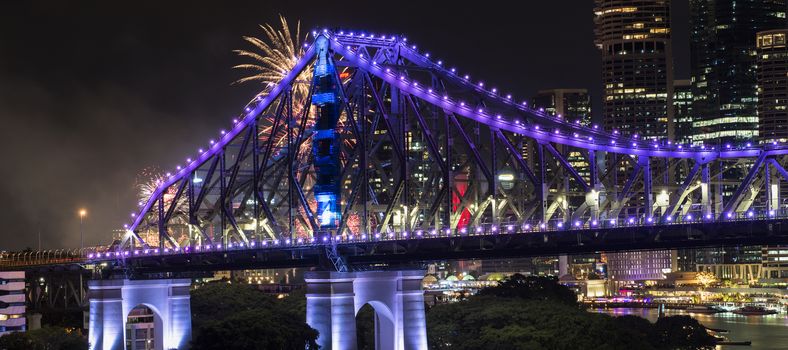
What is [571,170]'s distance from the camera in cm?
8444

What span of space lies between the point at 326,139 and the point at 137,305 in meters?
23.4

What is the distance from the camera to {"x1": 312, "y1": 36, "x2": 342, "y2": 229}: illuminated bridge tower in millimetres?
95312

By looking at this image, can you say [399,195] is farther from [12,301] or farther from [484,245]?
[12,301]

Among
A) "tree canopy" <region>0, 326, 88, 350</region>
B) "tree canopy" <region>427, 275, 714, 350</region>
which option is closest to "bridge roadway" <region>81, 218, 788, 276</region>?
"tree canopy" <region>427, 275, 714, 350</region>

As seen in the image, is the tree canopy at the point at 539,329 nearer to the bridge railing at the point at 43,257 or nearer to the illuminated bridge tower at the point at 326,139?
the illuminated bridge tower at the point at 326,139

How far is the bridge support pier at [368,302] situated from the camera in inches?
3494

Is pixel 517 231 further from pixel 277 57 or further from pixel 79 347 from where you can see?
pixel 79 347

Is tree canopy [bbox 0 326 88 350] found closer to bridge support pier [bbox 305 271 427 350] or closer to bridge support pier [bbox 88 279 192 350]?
bridge support pier [bbox 88 279 192 350]

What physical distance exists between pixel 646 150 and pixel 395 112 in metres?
19.6

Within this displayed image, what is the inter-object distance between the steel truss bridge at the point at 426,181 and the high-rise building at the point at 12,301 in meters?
15.8

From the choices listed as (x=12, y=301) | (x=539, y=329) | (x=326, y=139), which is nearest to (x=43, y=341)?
(x=12, y=301)

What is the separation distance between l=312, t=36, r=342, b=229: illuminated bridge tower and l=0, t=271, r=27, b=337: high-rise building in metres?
40.2

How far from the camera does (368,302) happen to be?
302ft

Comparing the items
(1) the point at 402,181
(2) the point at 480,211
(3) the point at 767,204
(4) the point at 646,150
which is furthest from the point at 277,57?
(3) the point at 767,204
